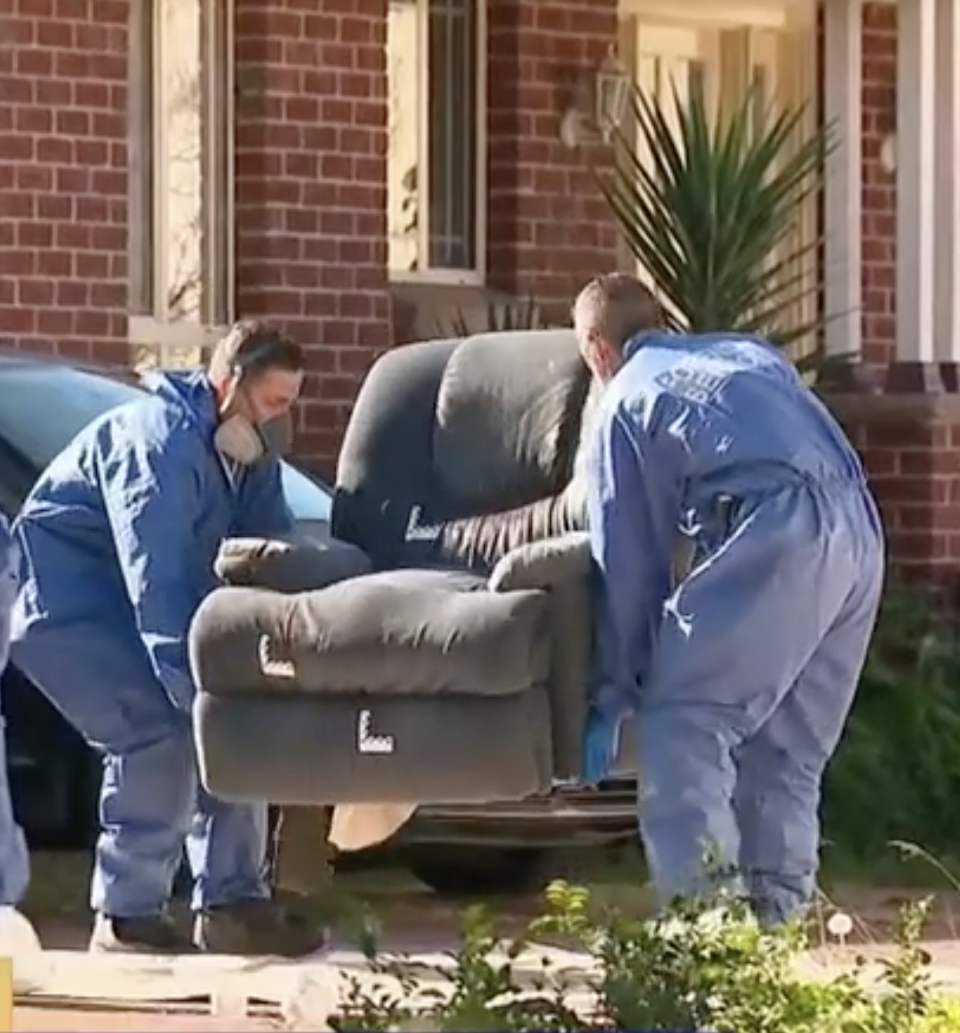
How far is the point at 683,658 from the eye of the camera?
9.20 m

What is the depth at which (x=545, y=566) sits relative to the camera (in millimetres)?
9344

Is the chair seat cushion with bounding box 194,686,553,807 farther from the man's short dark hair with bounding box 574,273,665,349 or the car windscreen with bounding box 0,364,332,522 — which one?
the car windscreen with bounding box 0,364,332,522

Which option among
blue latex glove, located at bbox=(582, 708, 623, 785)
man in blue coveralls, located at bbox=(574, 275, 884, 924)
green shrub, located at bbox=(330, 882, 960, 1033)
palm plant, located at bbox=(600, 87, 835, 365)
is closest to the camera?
green shrub, located at bbox=(330, 882, 960, 1033)

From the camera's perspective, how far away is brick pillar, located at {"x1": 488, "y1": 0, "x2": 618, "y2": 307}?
16.9 meters

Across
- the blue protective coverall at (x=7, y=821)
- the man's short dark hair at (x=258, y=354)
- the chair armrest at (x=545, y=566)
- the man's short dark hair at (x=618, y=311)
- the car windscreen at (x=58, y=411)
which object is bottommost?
the blue protective coverall at (x=7, y=821)

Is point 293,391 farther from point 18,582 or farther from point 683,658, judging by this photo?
point 683,658

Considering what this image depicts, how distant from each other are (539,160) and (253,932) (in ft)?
23.9

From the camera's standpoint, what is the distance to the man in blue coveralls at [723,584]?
9.20 meters

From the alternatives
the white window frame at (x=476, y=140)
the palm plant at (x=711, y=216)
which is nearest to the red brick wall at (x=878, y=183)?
the palm plant at (x=711, y=216)

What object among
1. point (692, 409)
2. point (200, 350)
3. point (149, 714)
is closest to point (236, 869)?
point (149, 714)

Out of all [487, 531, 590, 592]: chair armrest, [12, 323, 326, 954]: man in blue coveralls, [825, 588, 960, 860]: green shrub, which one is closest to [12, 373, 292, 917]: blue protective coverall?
[12, 323, 326, 954]: man in blue coveralls

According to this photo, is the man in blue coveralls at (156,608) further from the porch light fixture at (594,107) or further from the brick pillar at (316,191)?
the porch light fixture at (594,107)

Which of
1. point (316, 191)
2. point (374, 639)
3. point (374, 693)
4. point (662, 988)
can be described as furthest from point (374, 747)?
point (316, 191)

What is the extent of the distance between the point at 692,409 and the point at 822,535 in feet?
1.40
